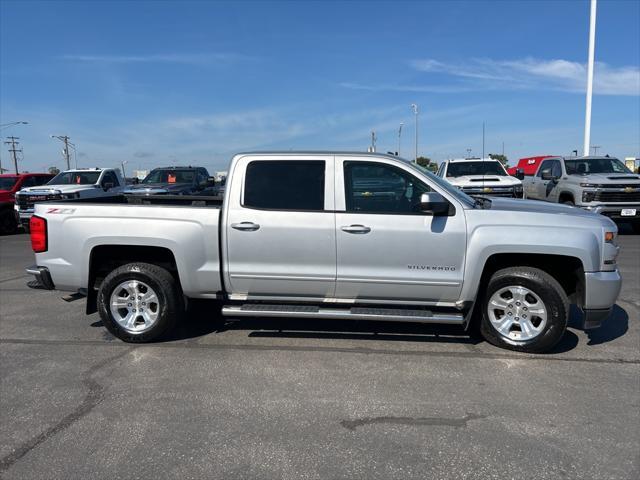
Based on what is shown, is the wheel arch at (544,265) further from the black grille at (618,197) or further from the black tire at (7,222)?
the black tire at (7,222)

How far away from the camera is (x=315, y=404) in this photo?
372 centimetres

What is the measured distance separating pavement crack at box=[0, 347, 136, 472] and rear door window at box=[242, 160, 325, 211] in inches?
80.3

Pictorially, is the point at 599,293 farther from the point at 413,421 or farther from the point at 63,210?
the point at 63,210

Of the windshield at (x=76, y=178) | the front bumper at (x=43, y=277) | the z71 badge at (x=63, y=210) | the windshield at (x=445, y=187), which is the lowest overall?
the front bumper at (x=43, y=277)

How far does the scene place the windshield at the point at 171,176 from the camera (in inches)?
629

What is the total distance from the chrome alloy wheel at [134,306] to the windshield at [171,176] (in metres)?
11.4

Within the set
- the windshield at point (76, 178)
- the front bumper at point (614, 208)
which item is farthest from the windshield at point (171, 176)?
the front bumper at point (614, 208)

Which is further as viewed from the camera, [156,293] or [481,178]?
[481,178]

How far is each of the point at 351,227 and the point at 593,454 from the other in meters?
2.56

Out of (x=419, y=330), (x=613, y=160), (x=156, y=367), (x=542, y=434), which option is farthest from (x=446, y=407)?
(x=613, y=160)

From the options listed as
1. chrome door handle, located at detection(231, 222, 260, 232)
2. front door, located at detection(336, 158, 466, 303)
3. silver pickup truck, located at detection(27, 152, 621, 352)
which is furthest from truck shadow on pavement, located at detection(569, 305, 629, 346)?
chrome door handle, located at detection(231, 222, 260, 232)

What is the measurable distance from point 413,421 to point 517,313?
1811 millimetres

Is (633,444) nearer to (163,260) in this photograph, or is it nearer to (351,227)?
(351,227)

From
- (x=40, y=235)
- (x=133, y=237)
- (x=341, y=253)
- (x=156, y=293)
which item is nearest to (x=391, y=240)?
(x=341, y=253)
